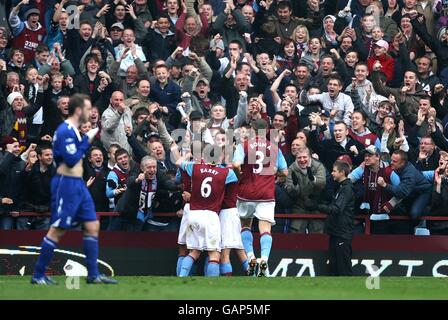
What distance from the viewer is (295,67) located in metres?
26.0

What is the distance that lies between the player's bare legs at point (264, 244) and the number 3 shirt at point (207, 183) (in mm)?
811

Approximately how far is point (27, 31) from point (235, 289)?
34.7 feet

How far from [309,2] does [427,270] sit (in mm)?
7131

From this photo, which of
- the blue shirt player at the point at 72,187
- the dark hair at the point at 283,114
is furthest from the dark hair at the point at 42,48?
the blue shirt player at the point at 72,187

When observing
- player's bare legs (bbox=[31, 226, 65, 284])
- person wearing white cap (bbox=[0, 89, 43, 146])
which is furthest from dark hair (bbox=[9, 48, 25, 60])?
player's bare legs (bbox=[31, 226, 65, 284])

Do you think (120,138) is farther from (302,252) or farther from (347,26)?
(347,26)

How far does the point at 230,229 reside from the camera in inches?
837

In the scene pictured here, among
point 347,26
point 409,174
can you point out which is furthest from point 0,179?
point 347,26

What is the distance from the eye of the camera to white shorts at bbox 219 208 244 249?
21281 millimetres

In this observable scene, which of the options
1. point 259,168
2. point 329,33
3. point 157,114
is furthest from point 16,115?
point 329,33

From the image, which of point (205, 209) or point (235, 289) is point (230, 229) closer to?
point (205, 209)

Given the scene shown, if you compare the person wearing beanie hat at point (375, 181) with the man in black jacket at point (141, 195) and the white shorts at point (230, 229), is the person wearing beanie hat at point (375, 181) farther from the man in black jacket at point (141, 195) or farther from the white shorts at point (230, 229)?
the man in black jacket at point (141, 195)

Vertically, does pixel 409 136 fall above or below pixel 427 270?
above

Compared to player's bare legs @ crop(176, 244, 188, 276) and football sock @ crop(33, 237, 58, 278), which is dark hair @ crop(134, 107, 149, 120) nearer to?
player's bare legs @ crop(176, 244, 188, 276)
